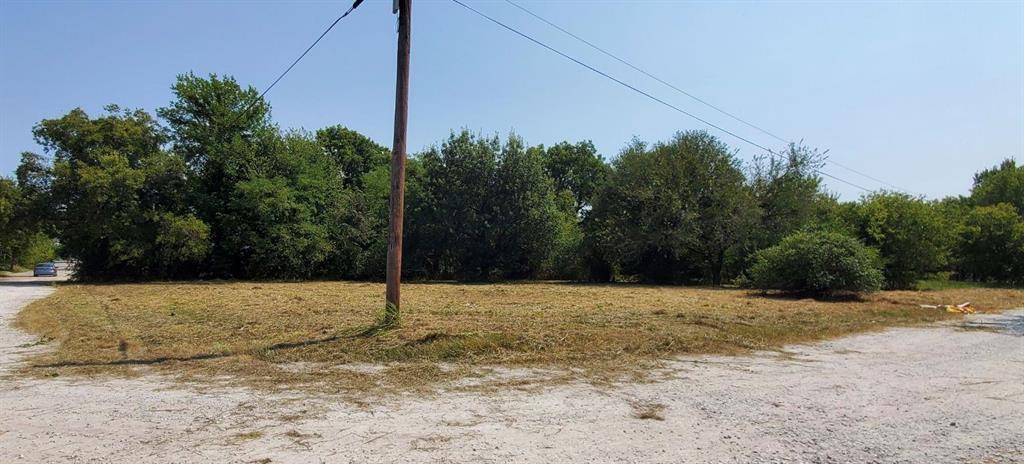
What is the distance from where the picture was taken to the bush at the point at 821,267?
21156 millimetres

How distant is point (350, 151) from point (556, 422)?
162 ft

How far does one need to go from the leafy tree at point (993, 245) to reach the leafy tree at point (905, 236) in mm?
12219

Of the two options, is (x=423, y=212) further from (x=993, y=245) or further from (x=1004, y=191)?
(x=1004, y=191)

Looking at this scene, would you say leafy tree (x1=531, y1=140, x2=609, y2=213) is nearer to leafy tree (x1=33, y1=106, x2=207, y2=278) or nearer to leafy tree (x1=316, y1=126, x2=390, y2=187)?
leafy tree (x1=316, y1=126, x2=390, y2=187)

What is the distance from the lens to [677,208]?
33062 mm

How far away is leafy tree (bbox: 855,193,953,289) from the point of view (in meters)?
28.1

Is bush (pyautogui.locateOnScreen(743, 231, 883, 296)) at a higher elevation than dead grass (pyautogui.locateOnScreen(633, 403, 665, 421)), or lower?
higher

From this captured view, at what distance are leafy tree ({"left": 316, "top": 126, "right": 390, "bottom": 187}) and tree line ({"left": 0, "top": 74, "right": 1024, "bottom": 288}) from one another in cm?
1101

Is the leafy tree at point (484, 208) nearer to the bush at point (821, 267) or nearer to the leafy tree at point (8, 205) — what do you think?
the bush at point (821, 267)

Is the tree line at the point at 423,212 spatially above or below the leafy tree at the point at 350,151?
below

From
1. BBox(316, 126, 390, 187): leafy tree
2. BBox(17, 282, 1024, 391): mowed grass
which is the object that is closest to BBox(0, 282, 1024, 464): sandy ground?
BBox(17, 282, 1024, 391): mowed grass

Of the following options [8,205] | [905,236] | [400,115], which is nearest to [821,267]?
[905,236]

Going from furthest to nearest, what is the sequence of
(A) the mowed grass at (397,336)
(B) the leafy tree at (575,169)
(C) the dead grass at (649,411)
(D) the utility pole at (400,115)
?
(B) the leafy tree at (575,169) → (D) the utility pole at (400,115) → (A) the mowed grass at (397,336) → (C) the dead grass at (649,411)

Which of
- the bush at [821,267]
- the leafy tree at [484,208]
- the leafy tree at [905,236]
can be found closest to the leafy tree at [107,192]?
the leafy tree at [484,208]
